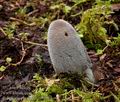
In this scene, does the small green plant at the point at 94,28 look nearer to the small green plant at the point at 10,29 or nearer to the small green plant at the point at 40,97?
the small green plant at the point at 10,29

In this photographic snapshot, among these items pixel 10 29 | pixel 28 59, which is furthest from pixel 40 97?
pixel 10 29

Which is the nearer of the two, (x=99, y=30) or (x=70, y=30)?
(x=70, y=30)

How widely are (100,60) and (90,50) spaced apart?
23cm

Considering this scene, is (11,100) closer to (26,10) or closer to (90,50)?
(90,50)

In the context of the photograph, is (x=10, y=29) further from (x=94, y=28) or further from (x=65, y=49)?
(x=65, y=49)

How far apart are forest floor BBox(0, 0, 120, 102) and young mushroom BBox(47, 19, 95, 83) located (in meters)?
0.12

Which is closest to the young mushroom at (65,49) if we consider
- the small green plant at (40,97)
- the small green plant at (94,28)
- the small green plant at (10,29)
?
the small green plant at (40,97)

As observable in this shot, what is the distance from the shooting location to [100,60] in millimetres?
3195

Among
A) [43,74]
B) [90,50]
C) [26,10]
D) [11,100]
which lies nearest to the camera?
[11,100]

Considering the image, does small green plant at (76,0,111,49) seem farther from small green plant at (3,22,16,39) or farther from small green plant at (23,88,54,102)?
small green plant at (23,88,54,102)

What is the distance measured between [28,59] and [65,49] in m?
0.63

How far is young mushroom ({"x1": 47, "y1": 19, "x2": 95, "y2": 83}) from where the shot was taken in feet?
9.25

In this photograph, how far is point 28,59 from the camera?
133 inches

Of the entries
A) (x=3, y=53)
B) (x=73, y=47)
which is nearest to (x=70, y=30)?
(x=73, y=47)
